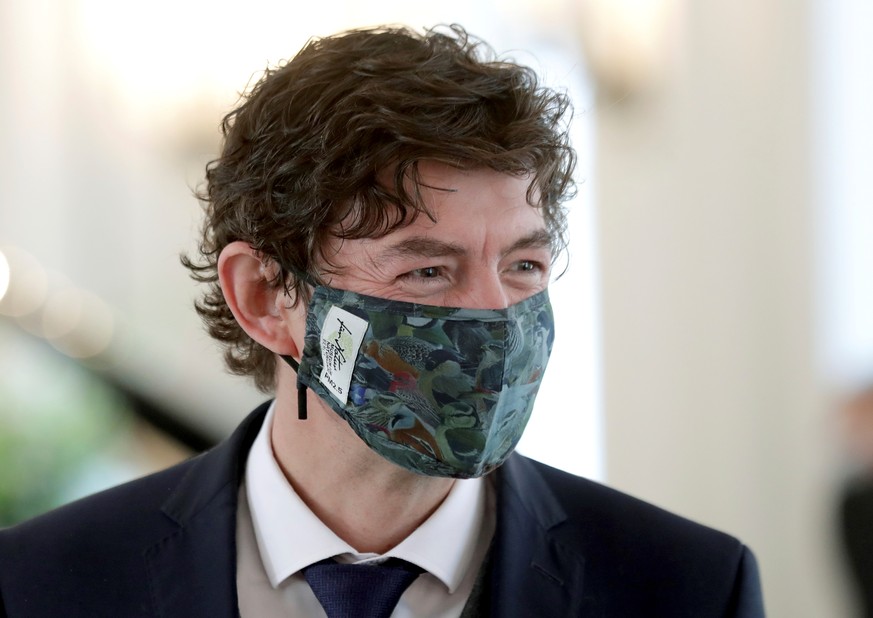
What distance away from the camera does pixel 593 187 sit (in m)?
4.08

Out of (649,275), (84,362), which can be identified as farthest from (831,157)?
(84,362)

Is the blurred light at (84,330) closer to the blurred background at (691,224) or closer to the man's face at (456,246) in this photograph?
the blurred background at (691,224)

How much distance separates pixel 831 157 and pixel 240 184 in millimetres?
2852

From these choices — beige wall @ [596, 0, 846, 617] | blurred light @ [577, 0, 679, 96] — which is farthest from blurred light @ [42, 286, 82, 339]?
blurred light @ [577, 0, 679, 96]

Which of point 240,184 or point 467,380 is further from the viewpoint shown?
point 240,184

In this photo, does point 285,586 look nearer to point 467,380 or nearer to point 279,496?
point 279,496

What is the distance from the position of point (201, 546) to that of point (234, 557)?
0.19 feet

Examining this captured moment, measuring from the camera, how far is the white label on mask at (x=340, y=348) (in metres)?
1.71

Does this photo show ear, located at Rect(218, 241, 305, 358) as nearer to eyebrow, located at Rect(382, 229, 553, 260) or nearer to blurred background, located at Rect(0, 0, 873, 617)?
eyebrow, located at Rect(382, 229, 553, 260)

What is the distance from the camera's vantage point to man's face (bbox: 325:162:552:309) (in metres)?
1.65

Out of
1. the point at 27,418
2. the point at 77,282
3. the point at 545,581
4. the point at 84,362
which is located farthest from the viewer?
the point at 77,282

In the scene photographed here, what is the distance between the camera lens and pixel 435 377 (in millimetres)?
1661

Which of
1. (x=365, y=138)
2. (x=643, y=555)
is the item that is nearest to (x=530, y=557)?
(x=643, y=555)

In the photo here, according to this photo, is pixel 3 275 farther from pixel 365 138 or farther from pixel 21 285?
pixel 365 138
